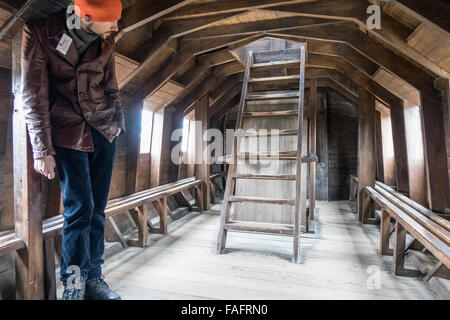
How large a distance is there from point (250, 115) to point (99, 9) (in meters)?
2.02

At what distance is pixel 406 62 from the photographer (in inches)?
107

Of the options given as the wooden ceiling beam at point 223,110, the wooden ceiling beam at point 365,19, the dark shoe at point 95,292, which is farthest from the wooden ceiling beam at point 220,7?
the wooden ceiling beam at point 223,110

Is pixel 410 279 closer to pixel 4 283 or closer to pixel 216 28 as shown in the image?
pixel 4 283

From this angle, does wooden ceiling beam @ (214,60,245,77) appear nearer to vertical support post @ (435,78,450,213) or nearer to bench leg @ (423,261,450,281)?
vertical support post @ (435,78,450,213)

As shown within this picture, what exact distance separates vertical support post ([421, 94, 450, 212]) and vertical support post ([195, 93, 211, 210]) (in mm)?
3013

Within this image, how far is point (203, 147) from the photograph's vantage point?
15.7 ft

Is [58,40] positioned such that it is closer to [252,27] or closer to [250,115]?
[250,115]

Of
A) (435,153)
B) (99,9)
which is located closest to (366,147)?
(435,153)

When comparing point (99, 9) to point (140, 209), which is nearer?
point (99, 9)

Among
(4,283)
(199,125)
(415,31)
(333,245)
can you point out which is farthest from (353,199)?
(4,283)

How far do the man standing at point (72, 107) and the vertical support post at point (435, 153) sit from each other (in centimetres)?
266

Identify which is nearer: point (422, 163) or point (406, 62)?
point (406, 62)

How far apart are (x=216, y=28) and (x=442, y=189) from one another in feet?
9.25
